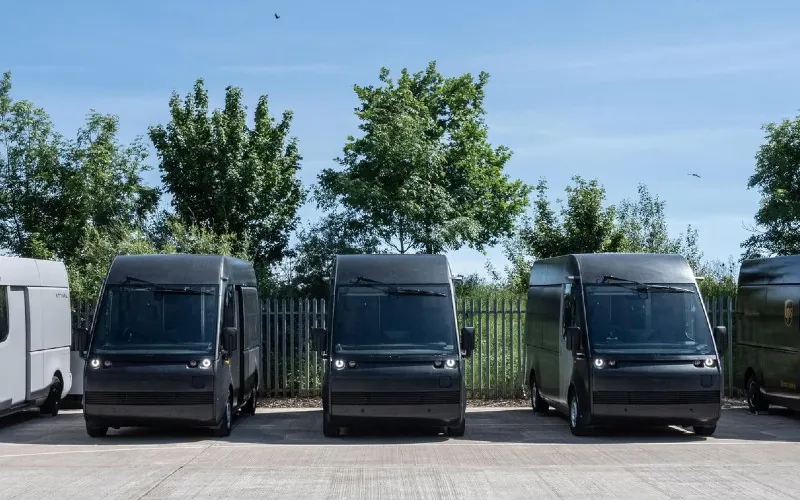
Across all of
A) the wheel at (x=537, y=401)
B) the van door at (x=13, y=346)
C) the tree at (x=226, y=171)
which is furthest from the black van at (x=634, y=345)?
the tree at (x=226, y=171)

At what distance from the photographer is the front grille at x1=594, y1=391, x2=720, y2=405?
15656mm

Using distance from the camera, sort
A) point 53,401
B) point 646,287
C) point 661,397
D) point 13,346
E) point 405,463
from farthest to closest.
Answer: point 53,401
point 13,346
point 646,287
point 661,397
point 405,463

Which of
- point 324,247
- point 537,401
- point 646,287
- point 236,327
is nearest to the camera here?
point 646,287

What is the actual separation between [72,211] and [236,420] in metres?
26.1

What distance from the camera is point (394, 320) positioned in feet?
53.8

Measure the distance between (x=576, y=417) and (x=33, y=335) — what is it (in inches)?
351

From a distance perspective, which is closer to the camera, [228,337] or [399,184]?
[228,337]

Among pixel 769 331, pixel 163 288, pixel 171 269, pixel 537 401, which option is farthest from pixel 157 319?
pixel 769 331

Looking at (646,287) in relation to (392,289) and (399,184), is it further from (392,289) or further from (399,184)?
(399,184)

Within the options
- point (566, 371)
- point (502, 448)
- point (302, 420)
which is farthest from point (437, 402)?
point (302, 420)

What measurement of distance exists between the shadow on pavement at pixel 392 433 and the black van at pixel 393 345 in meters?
0.45

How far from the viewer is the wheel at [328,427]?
52.4 feet

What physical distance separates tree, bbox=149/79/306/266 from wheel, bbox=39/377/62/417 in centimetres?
1650

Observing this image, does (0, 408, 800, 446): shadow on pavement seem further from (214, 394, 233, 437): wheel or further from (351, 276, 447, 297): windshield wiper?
(351, 276, 447, 297): windshield wiper
